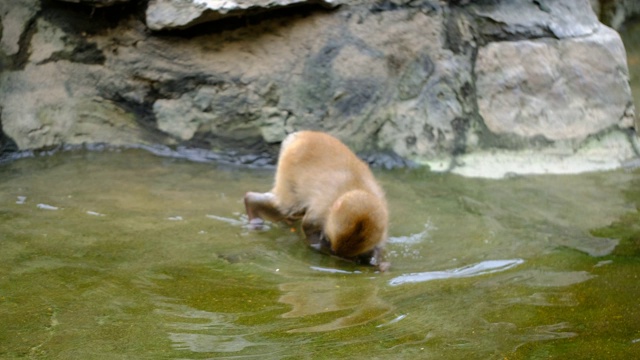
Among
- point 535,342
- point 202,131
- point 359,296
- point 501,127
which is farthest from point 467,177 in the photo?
point 535,342

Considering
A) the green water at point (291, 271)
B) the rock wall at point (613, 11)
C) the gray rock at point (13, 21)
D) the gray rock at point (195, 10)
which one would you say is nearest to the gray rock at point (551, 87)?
the green water at point (291, 271)

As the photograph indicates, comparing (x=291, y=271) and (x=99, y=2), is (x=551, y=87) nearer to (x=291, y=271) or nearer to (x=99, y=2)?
(x=291, y=271)

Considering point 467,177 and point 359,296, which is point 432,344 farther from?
point 467,177

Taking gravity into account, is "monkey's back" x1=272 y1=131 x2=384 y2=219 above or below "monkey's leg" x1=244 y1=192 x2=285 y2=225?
above

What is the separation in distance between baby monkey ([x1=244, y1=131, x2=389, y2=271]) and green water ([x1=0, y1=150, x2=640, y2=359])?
12cm

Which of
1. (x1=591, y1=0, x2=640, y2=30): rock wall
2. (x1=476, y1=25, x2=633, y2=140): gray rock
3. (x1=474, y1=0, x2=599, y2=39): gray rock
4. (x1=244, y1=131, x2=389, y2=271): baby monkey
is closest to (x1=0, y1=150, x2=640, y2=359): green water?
(x1=244, y1=131, x2=389, y2=271): baby monkey

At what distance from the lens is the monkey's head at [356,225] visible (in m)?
4.53

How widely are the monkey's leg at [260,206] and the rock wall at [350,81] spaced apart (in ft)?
3.82

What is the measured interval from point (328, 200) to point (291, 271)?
2.60ft

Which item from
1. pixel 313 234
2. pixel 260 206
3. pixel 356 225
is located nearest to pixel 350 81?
pixel 260 206

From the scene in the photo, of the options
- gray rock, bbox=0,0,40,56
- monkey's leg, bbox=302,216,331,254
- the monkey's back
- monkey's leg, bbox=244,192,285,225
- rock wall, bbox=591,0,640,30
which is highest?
gray rock, bbox=0,0,40,56

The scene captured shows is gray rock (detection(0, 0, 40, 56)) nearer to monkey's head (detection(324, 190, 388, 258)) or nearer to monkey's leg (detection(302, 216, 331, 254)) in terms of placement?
monkey's leg (detection(302, 216, 331, 254))

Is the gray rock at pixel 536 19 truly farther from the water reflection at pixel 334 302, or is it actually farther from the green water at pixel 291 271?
the water reflection at pixel 334 302

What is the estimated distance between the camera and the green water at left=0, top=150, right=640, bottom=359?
10.5 feet
